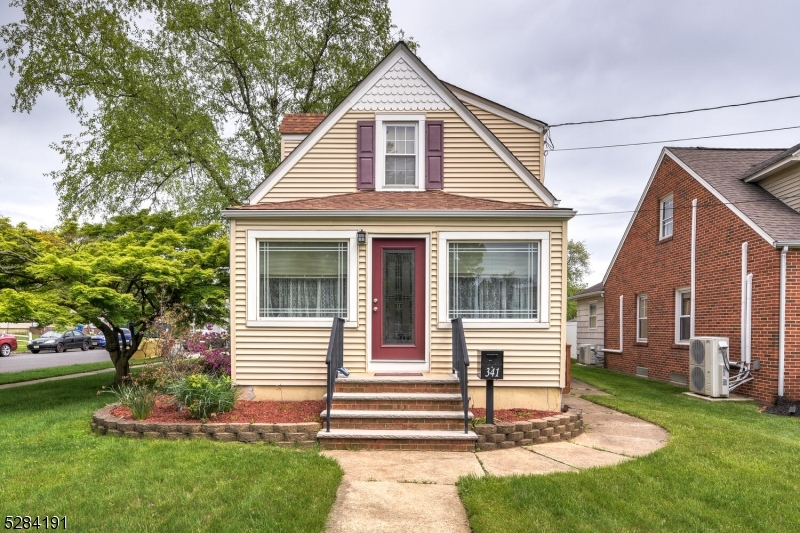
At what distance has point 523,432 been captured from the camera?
5625mm

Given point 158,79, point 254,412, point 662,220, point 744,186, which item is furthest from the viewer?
point 158,79

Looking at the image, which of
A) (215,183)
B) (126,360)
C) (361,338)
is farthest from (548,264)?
(215,183)

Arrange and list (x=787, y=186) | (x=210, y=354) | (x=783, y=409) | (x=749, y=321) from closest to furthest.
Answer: (x=210, y=354), (x=783, y=409), (x=749, y=321), (x=787, y=186)

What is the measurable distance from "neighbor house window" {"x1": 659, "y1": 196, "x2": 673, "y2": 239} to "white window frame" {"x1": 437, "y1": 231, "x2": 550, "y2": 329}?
7349 millimetres

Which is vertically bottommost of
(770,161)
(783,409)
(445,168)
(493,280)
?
(783,409)

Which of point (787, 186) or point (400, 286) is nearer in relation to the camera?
point (400, 286)

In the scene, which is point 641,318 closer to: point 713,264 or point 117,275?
point 713,264

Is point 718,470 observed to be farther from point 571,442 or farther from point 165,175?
point 165,175

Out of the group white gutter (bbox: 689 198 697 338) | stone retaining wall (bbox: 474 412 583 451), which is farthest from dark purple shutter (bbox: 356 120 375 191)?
white gutter (bbox: 689 198 697 338)

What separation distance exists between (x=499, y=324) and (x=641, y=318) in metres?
8.84

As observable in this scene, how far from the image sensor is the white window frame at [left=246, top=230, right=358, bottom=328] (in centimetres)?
702

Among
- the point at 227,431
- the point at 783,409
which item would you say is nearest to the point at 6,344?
the point at 227,431

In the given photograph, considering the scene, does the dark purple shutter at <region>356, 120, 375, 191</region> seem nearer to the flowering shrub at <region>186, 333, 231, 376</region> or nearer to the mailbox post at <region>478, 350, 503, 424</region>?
the mailbox post at <region>478, 350, 503, 424</region>

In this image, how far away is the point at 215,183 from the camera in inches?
579
